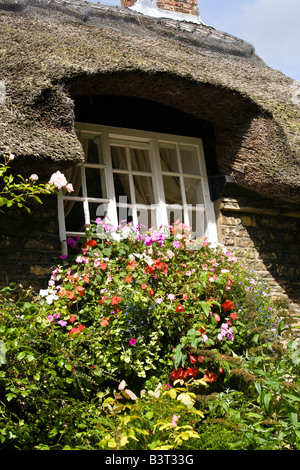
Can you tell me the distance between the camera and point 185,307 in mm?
4129

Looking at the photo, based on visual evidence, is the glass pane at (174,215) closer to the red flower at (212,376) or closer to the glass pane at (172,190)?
the glass pane at (172,190)

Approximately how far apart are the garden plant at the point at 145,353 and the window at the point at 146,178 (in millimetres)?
315

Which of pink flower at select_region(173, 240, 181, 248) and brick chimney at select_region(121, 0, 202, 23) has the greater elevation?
brick chimney at select_region(121, 0, 202, 23)

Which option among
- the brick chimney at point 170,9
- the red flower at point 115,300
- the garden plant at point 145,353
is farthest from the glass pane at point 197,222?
the brick chimney at point 170,9

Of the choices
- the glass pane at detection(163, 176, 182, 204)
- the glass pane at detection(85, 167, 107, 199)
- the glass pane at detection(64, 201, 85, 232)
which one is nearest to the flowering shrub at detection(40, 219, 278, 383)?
the glass pane at detection(163, 176, 182, 204)

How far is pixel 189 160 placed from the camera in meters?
5.58

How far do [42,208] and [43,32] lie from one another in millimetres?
1729

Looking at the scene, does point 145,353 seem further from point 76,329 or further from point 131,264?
point 131,264

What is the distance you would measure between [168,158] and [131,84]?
3.30 ft

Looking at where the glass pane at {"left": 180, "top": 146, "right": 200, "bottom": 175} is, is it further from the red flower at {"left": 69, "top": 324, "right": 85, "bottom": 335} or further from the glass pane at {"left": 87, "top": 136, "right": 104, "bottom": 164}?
the red flower at {"left": 69, "top": 324, "right": 85, "bottom": 335}

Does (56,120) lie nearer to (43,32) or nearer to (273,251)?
(43,32)

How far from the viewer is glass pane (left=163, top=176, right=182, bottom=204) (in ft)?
17.7

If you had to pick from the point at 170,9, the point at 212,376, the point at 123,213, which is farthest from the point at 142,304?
the point at 170,9

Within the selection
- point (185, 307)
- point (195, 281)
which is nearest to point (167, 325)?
point (185, 307)
